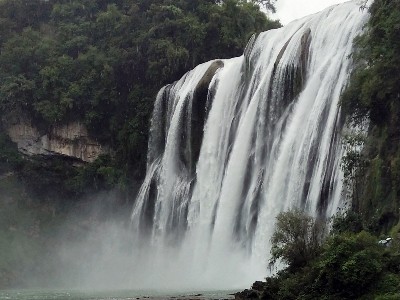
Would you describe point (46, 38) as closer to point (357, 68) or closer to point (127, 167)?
point (127, 167)

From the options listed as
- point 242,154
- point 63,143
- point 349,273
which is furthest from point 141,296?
point 63,143

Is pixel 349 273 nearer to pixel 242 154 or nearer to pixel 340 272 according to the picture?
pixel 340 272

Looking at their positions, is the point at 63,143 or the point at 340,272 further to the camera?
the point at 63,143

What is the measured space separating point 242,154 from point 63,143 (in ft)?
71.4

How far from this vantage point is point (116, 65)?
52.2 m

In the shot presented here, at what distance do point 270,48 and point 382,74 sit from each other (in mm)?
14853

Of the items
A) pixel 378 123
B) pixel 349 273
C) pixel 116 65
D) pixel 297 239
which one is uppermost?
pixel 116 65

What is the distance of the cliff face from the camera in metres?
52.2

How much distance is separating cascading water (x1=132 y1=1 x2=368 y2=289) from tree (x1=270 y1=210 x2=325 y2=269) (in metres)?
4.88

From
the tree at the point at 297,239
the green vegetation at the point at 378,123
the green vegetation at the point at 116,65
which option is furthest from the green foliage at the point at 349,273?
the green vegetation at the point at 116,65

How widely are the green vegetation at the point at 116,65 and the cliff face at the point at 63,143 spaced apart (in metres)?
0.59

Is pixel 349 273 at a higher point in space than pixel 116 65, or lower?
lower

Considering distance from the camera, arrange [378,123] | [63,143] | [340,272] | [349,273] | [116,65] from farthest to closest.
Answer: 1. [63,143]
2. [116,65]
3. [378,123]
4. [340,272]
5. [349,273]

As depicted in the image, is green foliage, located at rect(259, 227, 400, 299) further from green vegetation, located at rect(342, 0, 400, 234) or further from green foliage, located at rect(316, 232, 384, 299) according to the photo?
green vegetation, located at rect(342, 0, 400, 234)
